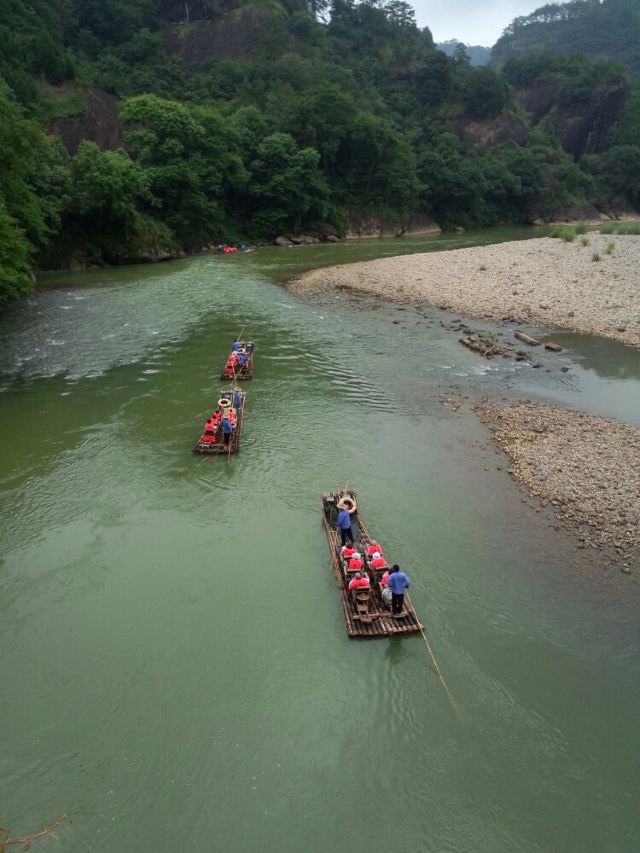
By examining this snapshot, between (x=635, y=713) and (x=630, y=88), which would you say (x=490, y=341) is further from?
(x=630, y=88)

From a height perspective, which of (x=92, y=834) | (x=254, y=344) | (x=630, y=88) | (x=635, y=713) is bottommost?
(x=635, y=713)

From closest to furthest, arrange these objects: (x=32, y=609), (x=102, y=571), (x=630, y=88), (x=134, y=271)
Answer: (x=32, y=609) → (x=102, y=571) → (x=134, y=271) → (x=630, y=88)

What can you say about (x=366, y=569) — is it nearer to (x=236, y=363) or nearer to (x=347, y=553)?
(x=347, y=553)

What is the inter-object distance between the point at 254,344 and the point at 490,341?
13.2 m

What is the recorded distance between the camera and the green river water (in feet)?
30.0

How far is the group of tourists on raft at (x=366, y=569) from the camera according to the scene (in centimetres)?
1248

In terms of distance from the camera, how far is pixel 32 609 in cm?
1335

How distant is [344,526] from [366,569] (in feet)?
4.90

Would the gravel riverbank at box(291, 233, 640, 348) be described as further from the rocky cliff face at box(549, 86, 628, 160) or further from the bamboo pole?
the rocky cliff face at box(549, 86, 628, 160)

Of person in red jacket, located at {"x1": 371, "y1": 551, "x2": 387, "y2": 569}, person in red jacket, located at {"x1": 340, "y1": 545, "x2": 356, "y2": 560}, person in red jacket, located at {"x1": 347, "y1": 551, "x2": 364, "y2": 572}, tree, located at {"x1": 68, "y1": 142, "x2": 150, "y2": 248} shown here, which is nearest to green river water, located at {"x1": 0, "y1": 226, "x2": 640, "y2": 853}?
person in red jacket, located at {"x1": 347, "y1": 551, "x2": 364, "y2": 572}

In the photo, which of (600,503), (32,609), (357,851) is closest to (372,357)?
(600,503)

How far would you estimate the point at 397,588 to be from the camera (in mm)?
12383

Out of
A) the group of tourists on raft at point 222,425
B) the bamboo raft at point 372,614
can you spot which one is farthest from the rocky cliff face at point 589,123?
the bamboo raft at point 372,614

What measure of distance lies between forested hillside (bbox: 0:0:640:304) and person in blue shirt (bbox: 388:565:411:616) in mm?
22150
